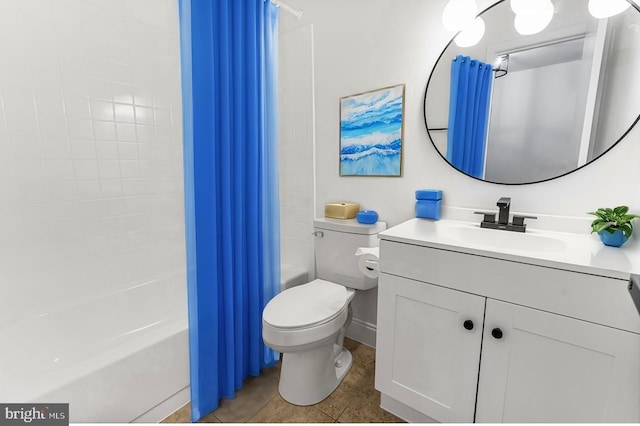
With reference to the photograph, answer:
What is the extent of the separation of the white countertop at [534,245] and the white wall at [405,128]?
0.16 metres

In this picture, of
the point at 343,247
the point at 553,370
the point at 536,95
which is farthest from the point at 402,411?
the point at 536,95

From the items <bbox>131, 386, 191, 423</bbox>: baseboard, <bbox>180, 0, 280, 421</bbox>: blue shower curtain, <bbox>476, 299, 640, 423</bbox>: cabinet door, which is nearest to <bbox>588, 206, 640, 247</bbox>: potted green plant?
<bbox>476, 299, 640, 423</bbox>: cabinet door

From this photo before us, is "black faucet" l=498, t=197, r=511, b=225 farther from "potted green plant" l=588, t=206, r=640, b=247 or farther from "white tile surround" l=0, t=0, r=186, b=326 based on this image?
"white tile surround" l=0, t=0, r=186, b=326

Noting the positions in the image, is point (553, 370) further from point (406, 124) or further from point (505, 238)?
point (406, 124)

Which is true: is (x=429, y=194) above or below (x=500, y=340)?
above

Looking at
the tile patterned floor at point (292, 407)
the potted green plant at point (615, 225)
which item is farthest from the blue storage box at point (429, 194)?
the tile patterned floor at point (292, 407)

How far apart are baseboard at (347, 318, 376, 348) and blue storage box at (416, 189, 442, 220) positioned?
2.78 feet

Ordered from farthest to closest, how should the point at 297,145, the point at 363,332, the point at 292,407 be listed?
the point at 297,145, the point at 363,332, the point at 292,407

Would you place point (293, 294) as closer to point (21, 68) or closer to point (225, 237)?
point (225, 237)

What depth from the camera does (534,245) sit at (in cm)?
115

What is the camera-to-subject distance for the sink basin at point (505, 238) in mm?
1114

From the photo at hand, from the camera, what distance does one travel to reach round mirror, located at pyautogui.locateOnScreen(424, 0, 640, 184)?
3.48 ft

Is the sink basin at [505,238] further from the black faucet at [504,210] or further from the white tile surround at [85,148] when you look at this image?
the white tile surround at [85,148]

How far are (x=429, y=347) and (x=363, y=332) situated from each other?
32.3 inches
